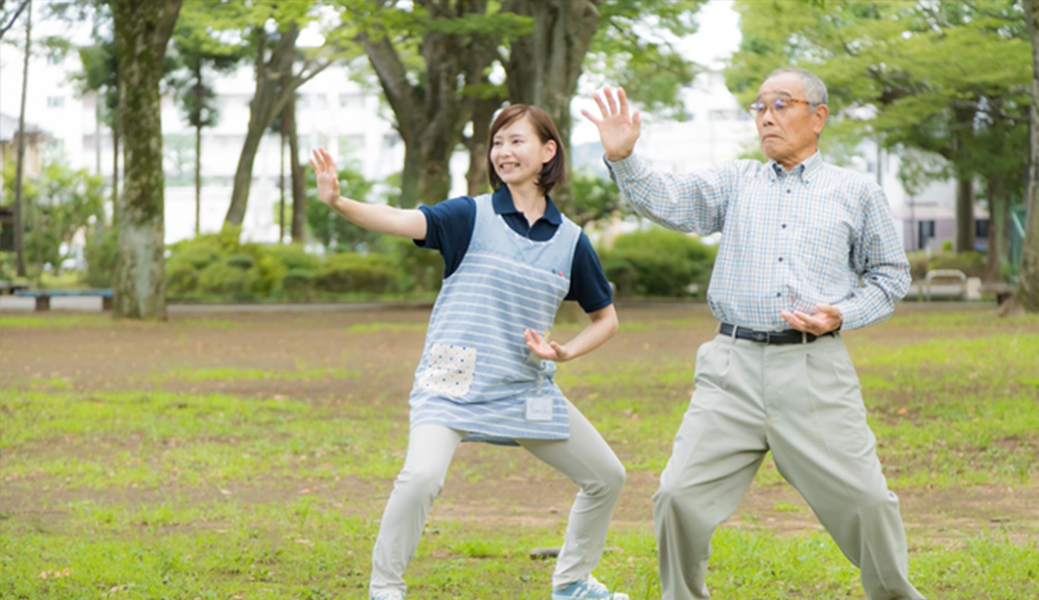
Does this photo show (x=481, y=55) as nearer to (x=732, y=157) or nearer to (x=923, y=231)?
(x=732, y=157)

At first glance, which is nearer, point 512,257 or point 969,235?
point 512,257

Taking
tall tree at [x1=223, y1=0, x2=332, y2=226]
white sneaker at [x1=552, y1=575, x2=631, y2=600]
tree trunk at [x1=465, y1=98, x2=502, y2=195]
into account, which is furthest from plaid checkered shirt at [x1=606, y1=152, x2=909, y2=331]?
tall tree at [x1=223, y1=0, x2=332, y2=226]

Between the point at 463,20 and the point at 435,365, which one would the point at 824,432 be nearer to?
the point at 435,365

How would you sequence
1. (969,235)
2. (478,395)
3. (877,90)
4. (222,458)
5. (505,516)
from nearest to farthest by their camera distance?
(478,395) → (505,516) → (222,458) → (877,90) → (969,235)

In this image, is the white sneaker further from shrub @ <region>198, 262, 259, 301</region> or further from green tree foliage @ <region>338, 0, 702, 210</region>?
shrub @ <region>198, 262, 259, 301</region>

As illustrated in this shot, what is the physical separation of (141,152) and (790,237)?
1877 centimetres

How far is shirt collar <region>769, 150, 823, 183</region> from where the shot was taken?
4.21 m

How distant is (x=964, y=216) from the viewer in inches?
1602

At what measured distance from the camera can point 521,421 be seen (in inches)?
175

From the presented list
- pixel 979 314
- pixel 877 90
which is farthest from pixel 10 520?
pixel 877 90

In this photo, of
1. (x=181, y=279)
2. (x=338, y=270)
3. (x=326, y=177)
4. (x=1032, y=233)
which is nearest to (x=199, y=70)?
(x=181, y=279)

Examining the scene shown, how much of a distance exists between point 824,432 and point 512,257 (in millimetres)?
1203

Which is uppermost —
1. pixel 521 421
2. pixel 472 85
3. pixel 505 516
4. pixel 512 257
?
pixel 472 85

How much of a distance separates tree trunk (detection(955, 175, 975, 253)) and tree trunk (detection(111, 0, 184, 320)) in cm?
2622
